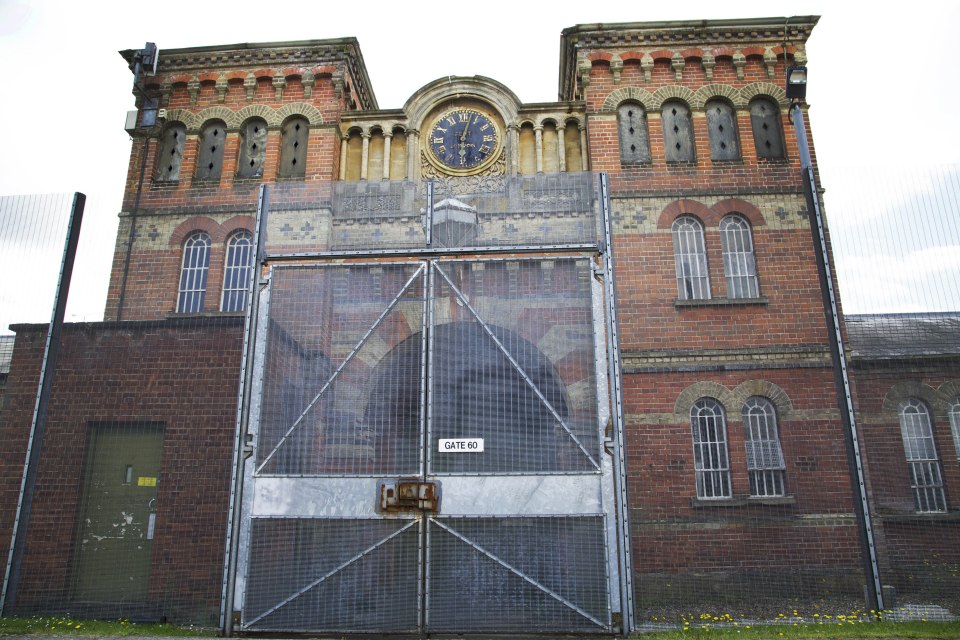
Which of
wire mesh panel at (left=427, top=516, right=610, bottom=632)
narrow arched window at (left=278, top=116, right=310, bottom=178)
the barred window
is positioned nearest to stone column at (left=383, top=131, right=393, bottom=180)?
narrow arched window at (left=278, top=116, right=310, bottom=178)

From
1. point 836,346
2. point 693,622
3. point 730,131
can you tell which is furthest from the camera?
point 730,131

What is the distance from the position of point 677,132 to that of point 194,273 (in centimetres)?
1116

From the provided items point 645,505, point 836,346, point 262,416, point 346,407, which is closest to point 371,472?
point 346,407

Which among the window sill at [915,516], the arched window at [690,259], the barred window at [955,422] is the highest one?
the arched window at [690,259]

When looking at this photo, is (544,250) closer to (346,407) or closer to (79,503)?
(346,407)

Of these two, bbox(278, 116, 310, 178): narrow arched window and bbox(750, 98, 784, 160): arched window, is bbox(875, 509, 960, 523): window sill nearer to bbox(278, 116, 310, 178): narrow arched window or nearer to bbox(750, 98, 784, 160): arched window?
bbox(750, 98, 784, 160): arched window

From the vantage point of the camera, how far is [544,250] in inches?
279

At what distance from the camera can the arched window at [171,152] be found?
1498cm

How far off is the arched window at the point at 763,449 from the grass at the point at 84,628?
30.8 feet

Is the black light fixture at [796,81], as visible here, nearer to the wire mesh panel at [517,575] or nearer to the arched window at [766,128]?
the arched window at [766,128]

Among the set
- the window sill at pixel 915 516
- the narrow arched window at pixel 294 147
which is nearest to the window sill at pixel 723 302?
the window sill at pixel 915 516

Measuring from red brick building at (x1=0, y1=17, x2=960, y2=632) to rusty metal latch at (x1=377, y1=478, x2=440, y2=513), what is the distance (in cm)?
6

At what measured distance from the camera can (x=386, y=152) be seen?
1458cm

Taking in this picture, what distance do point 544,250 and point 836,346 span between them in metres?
3.92
